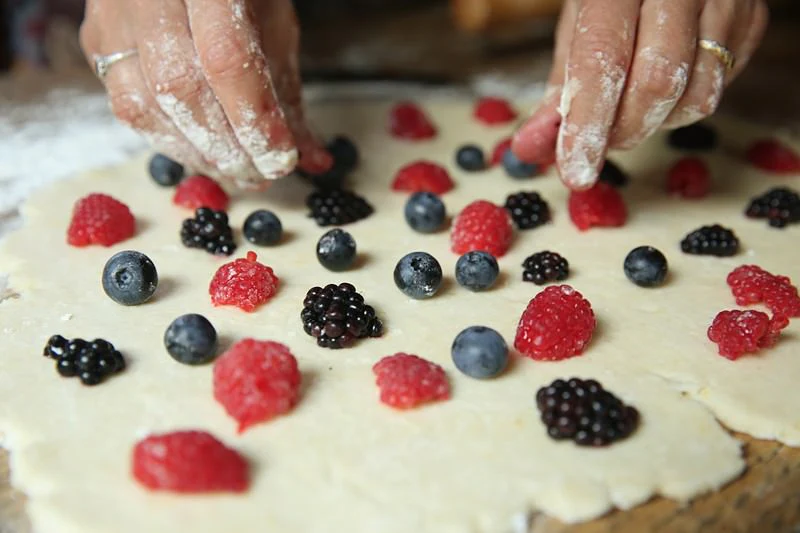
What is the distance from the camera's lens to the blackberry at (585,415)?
1.37 metres

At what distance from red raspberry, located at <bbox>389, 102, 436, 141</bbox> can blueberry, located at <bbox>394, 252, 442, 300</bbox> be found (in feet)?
3.03

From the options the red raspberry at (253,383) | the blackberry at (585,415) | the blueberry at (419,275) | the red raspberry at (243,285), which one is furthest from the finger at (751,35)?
the red raspberry at (253,383)

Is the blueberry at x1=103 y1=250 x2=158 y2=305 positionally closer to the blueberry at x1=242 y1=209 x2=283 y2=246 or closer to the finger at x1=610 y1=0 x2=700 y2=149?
the blueberry at x1=242 y1=209 x2=283 y2=246

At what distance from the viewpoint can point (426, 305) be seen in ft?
5.74

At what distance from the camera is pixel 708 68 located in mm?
1872

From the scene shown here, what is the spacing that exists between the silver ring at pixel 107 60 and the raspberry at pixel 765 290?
4.78 ft

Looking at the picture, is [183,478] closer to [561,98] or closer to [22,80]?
[561,98]

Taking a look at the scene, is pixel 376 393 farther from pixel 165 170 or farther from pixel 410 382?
pixel 165 170

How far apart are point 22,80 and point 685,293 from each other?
242cm

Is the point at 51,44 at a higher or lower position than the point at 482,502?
lower

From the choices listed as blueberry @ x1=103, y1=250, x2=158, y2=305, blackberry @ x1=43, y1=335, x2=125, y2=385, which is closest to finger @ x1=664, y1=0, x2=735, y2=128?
blueberry @ x1=103, y1=250, x2=158, y2=305

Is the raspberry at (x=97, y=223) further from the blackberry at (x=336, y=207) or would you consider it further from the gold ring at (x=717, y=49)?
the gold ring at (x=717, y=49)

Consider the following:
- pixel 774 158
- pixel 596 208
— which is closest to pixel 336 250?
pixel 596 208

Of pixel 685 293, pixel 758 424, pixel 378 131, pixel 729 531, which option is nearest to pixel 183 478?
pixel 729 531
